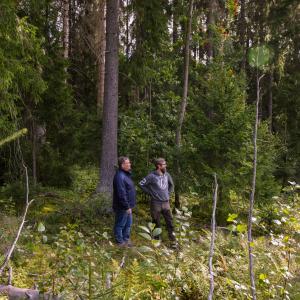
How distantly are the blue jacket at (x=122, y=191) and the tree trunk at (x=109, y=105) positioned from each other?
298cm

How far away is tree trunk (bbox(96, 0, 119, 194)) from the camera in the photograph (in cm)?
1184

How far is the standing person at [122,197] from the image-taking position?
8727 millimetres

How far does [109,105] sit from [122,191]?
389cm

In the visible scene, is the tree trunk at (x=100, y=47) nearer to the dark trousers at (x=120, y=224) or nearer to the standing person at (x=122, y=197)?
the standing person at (x=122, y=197)

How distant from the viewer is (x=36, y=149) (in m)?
13.7

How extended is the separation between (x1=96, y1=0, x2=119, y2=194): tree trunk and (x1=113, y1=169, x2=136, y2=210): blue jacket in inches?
117

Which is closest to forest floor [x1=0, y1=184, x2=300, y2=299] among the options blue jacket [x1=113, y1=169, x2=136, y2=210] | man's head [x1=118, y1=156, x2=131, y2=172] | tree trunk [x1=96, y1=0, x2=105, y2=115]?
blue jacket [x1=113, y1=169, x2=136, y2=210]

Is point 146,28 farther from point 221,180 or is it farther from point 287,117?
point 287,117

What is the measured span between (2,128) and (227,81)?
567cm

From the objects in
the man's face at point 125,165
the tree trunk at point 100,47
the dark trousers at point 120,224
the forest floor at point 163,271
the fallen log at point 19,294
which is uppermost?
the tree trunk at point 100,47

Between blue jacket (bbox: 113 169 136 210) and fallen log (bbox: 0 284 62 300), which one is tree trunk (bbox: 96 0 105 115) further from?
fallen log (bbox: 0 284 62 300)

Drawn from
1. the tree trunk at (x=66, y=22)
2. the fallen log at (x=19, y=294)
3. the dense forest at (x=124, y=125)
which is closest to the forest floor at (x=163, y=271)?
the fallen log at (x=19, y=294)

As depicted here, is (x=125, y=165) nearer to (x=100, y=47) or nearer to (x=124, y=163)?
(x=124, y=163)

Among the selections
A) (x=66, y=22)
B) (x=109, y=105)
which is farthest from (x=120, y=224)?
(x=66, y=22)
